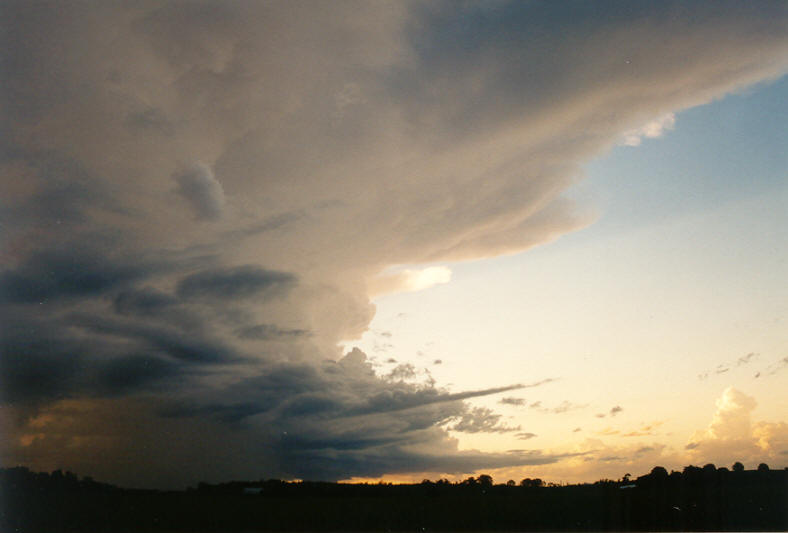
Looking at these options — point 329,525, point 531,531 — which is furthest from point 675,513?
point 329,525

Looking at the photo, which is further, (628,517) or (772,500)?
(772,500)

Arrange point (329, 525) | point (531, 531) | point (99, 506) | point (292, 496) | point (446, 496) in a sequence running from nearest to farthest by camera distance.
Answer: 1. point (531, 531)
2. point (329, 525)
3. point (99, 506)
4. point (446, 496)
5. point (292, 496)

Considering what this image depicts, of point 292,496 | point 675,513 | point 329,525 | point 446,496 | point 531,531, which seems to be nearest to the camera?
point 675,513

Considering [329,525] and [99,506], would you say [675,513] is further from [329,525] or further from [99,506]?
[99,506]

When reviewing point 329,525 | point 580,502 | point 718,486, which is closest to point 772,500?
point 718,486

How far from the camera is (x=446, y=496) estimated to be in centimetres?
8456

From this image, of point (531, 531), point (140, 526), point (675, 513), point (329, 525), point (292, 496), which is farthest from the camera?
point (292, 496)

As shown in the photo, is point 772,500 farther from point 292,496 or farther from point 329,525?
point 292,496

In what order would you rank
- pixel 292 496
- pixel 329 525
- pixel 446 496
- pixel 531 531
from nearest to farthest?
1. pixel 531 531
2. pixel 329 525
3. pixel 446 496
4. pixel 292 496

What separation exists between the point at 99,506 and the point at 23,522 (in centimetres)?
873

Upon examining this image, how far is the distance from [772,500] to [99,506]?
77.9m

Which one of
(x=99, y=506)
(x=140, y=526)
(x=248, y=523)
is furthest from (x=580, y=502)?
(x=99, y=506)

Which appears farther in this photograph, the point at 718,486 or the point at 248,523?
the point at 718,486

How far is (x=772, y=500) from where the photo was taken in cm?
6000
